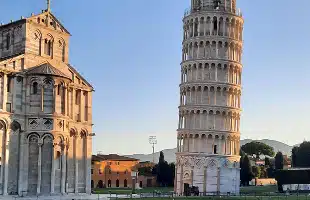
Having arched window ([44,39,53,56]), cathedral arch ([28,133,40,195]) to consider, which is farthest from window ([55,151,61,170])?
arched window ([44,39,53,56])

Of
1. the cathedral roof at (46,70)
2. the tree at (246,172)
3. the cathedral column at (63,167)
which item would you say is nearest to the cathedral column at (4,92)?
the cathedral roof at (46,70)

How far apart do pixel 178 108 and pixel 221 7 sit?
1596cm

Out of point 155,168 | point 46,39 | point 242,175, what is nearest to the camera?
point 46,39

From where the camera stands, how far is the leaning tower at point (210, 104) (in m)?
69.5

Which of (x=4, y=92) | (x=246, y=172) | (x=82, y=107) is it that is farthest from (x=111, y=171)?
(x=4, y=92)

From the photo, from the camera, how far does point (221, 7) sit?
74062 mm

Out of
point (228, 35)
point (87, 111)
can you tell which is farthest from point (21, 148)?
point (228, 35)

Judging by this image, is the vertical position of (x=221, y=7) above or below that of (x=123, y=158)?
above

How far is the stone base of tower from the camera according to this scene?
6869 centimetres

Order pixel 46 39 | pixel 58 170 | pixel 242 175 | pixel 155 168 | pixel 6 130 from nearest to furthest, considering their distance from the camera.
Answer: pixel 6 130
pixel 58 170
pixel 46 39
pixel 242 175
pixel 155 168

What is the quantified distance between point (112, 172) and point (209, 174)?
134ft

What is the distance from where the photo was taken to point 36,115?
49.2m

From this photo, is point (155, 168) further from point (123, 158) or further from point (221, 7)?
point (221, 7)

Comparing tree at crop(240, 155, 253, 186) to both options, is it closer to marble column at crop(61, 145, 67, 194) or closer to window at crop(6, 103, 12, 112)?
marble column at crop(61, 145, 67, 194)
